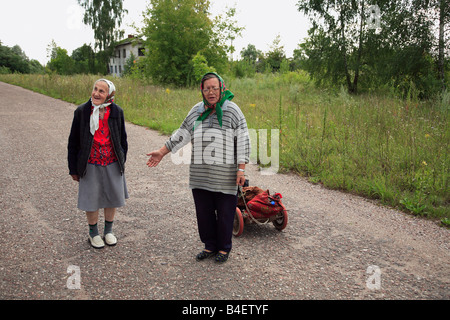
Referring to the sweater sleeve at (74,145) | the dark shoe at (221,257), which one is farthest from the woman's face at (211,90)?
the dark shoe at (221,257)

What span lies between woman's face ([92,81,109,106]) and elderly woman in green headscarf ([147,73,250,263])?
856 millimetres

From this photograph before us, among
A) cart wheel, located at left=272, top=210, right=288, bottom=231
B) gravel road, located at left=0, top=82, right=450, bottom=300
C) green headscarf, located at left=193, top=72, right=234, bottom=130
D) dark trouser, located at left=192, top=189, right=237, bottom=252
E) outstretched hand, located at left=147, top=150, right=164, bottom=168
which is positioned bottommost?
gravel road, located at left=0, top=82, right=450, bottom=300

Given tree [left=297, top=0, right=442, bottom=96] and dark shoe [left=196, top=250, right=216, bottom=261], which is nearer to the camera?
dark shoe [left=196, top=250, right=216, bottom=261]

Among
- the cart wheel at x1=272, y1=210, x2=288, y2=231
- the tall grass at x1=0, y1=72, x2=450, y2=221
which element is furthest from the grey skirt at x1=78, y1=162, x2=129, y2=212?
the tall grass at x1=0, y1=72, x2=450, y2=221

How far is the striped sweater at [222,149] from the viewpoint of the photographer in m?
3.13

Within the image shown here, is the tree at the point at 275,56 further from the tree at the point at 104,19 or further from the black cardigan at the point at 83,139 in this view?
the black cardigan at the point at 83,139

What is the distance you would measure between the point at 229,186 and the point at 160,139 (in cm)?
639

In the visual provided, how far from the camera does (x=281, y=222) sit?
13.0 feet

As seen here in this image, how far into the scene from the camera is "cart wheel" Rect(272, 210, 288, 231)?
389 cm

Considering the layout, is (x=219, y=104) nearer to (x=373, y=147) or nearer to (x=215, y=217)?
(x=215, y=217)

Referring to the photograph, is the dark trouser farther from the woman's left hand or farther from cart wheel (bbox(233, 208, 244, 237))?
cart wheel (bbox(233, 208, 244, 237))

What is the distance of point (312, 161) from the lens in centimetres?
650

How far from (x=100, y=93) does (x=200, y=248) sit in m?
1.84

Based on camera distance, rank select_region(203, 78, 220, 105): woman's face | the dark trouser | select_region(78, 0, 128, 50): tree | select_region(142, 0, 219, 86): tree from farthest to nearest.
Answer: select_region(78, 0, 128, 50): tree → select_region(142, 0, 219, 86): tree → the dark trouser → select_region(203, 78, 220, 105): woman's face
